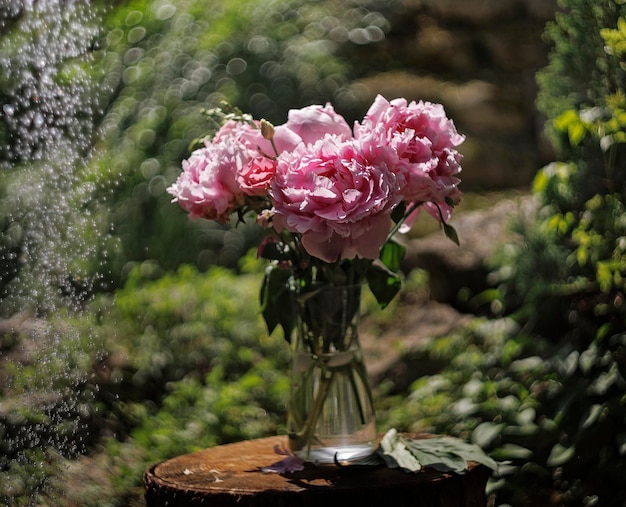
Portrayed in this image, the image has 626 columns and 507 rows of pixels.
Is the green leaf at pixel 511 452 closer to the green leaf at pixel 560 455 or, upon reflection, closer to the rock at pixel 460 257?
the green leaf at pixel 560 455

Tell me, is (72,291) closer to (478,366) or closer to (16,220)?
(16,220)

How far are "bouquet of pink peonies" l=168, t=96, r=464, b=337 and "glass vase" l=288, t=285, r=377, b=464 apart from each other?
0.12 feet

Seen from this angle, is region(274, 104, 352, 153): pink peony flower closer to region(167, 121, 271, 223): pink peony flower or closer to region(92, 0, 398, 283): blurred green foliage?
region(167, 121, 271, 223): pink peony flower

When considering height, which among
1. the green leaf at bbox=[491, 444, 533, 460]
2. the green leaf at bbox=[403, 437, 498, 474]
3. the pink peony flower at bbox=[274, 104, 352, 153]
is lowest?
the green leaf at bbox=[491, 444, 533, 460]

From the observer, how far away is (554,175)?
2129mm

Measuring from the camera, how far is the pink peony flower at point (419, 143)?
3.88ft

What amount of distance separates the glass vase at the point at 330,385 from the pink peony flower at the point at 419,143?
215 millimetres

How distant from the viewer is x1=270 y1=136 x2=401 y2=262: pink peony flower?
1.13 m

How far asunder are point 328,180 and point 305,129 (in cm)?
14

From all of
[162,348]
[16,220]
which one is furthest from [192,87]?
[16,220]

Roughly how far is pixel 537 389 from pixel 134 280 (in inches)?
56.3

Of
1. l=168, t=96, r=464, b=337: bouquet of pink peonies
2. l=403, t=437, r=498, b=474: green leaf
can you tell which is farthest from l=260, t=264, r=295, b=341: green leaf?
l=403, t=437, r=498, b=474: green leaf

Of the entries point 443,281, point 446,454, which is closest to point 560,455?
point 446,454

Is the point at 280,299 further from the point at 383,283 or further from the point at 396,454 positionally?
the point at 396,454
